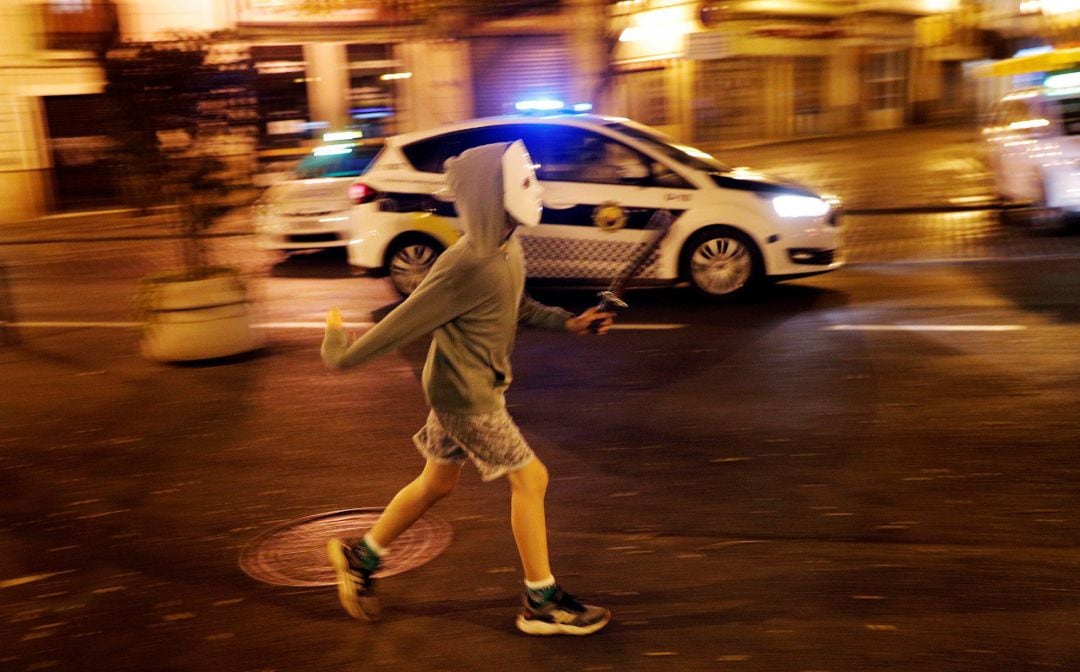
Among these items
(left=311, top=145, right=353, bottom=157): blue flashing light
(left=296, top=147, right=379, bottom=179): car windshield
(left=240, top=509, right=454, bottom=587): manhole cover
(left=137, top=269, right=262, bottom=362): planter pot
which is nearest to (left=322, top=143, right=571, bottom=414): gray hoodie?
(left=240, top=509, right=454, bottom=587): manhole cover

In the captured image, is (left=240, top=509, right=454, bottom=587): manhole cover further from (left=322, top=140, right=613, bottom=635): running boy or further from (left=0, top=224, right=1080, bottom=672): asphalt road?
(left=322, top=140, right=613, bottom=635): running boy

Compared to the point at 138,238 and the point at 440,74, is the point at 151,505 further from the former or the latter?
the point at 440,74

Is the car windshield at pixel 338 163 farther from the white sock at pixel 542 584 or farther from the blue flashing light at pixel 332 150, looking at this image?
the white sock at pixel 542 584

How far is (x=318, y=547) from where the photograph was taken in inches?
192

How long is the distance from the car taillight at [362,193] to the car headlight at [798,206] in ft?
12.5

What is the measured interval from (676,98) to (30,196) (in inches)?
627

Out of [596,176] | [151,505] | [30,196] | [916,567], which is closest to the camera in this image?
[916,567]

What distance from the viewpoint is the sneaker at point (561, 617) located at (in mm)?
3930

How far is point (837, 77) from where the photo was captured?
31984mm

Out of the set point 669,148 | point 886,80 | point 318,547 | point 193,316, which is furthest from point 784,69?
point 318,547

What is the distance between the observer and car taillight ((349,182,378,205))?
10633 millimetres

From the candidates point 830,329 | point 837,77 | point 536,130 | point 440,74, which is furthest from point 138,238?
point 837,77

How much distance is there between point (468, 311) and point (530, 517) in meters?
0.77

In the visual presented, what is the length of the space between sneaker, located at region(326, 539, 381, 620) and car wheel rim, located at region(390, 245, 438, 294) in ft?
21.6
